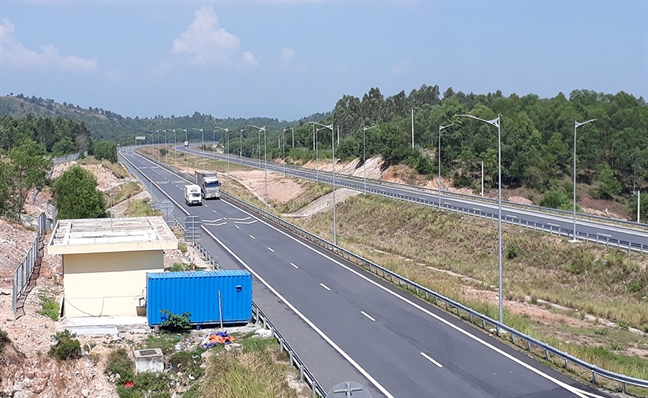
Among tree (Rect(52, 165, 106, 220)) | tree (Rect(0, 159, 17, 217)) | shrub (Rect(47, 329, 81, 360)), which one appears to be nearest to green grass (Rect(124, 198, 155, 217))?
tree (Rect(52, 165, 106, 220))

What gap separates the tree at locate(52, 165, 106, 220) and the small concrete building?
27558 millimetres

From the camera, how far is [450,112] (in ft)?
375

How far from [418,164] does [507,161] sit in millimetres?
12949

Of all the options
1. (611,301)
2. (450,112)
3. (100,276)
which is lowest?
(611,301)

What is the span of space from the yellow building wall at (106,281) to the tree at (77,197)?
96.0ft

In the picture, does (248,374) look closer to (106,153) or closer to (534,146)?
(534,146)

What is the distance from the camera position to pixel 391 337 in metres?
27.8

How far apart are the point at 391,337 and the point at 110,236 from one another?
48.3 feet

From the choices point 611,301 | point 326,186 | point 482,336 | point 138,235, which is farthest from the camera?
point 326,186

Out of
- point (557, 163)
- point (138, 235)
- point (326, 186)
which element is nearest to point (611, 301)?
point (138, 235)

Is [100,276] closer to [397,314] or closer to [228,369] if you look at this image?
[228,369]

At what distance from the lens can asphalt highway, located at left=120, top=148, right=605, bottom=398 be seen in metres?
22.2

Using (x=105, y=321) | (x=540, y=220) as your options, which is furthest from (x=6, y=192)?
(x=540, y=220)

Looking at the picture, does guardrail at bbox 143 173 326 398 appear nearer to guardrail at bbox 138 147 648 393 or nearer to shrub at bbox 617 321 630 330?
guardrail at bbox 138 147 648 393
